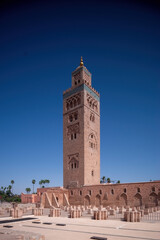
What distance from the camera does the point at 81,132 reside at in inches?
1222

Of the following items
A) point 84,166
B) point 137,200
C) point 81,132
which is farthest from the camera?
point 81,132

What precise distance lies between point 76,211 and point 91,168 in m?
15.8

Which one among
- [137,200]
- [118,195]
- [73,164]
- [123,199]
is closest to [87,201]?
[118,195]

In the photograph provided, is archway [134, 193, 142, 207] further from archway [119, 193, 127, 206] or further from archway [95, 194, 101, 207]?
archway [95, 194, 101, 207]

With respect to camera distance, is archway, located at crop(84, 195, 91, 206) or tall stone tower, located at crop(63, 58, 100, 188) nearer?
archway, located at crop(84, 195, 91, 206)

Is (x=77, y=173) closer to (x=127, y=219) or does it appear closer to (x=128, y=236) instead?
(x=127, y=219)

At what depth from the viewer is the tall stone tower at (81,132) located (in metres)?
30.2

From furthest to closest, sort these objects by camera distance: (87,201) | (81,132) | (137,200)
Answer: (81,132)
(87,201)
(137,200)

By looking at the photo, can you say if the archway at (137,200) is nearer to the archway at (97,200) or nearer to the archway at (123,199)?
the archway at (123,199)

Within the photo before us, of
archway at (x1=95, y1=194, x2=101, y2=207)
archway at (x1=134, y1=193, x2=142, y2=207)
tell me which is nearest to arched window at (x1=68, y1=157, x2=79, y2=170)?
archway at (x1=95, y1=194, x2=101, y2=207)

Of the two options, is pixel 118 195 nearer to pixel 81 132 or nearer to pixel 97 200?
pixel 97 200

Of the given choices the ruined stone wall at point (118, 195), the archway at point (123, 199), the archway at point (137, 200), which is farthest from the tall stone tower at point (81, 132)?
the archway at point (137, 200)


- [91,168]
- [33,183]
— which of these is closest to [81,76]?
[91,168]

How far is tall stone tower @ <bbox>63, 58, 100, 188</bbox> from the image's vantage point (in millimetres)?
30156
